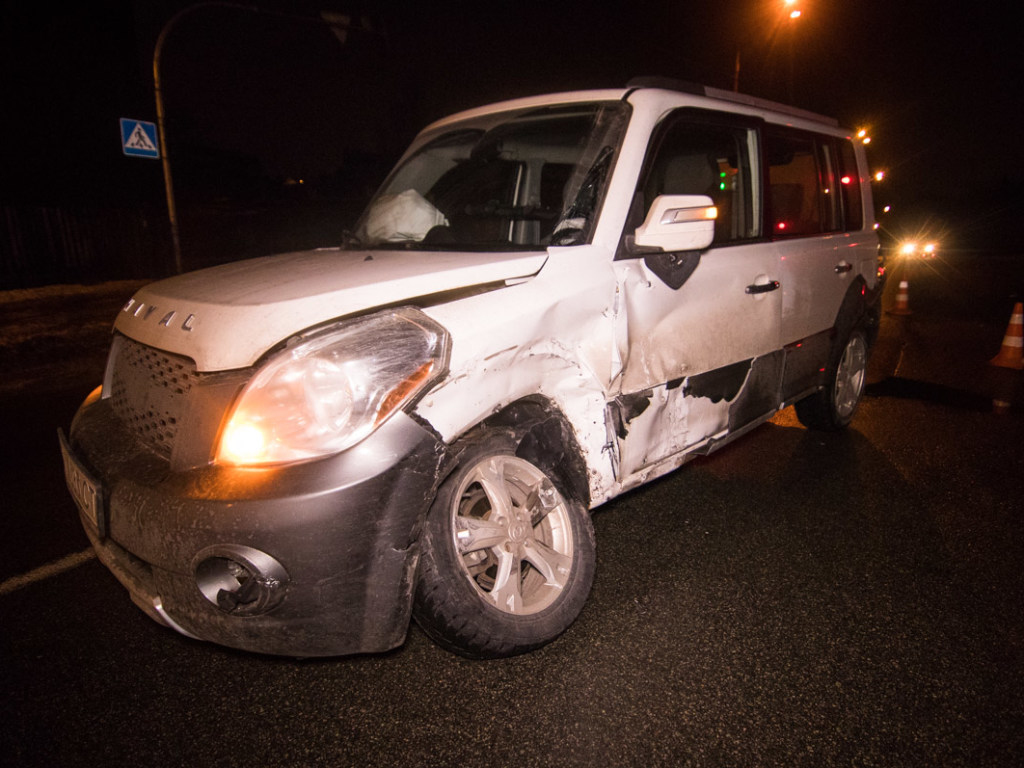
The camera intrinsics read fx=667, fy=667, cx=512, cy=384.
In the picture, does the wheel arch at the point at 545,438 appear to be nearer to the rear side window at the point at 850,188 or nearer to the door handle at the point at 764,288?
the door handle at the point at 764,288

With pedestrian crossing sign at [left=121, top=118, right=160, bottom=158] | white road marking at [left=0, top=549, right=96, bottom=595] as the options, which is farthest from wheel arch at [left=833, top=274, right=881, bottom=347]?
pedestrian crossing sign at [left=121, top=118, right=160, bottom=158]

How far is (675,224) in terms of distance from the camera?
8.27 feet

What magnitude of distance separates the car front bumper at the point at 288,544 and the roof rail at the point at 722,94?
2.00m

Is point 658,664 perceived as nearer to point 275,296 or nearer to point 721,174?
point 275,296

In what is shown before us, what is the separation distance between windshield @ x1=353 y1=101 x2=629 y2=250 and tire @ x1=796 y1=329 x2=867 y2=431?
7.66 ft

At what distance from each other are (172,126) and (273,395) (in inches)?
1759

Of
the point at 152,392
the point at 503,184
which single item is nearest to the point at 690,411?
the point at 503,184

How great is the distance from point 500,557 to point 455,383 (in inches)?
25.8

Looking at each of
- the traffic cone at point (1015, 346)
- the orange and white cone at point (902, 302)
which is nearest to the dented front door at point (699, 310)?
the traffic cone at point (1015, 346)

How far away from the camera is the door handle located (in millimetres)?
3236

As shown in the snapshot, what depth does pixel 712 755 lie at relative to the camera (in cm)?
189

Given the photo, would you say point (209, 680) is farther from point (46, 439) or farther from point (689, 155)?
point (46, 439)

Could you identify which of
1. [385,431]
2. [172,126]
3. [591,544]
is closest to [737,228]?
[591,544]

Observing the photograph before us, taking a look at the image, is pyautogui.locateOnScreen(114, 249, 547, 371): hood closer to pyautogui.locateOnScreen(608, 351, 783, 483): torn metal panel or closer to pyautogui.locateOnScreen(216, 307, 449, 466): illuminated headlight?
pyautogui.locateOnScreen(216, 307, 449, 466): illuminated headlight
